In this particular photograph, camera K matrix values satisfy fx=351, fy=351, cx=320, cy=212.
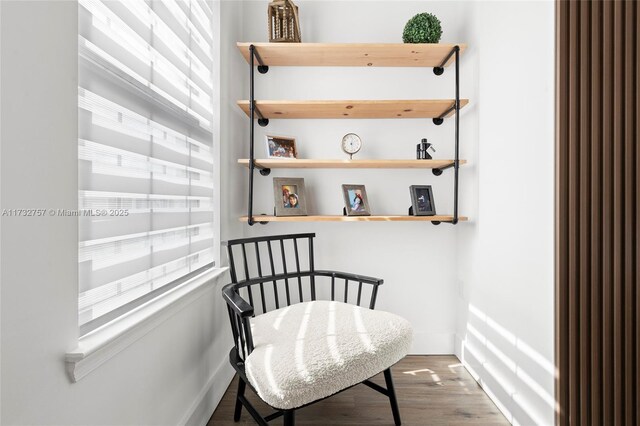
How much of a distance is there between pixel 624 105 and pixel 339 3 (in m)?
1.70

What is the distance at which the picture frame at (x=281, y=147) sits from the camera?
2.09m

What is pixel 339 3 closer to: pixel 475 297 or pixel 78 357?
pixel 475 297

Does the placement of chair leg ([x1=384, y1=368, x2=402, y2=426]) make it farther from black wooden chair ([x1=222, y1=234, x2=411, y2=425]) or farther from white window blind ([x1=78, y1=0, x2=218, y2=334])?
white window blind ([x1=78, y1=0, x2=218, y2=334])

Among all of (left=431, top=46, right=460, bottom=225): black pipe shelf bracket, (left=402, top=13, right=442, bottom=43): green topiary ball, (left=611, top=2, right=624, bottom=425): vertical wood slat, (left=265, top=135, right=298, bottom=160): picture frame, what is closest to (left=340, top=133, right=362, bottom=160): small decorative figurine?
(left=265, top=135, right=298, bottom=160): picture frame

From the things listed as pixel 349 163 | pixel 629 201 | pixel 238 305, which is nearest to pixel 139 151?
pixel 238 305

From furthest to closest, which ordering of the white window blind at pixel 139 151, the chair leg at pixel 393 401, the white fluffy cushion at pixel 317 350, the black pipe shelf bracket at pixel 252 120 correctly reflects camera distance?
the black pipe shelf bracket at pixel 252 120
the chair leg at pixel 393 401
the white fluffy cushion at pixel 317 350
the white window blind at pixel 139 151

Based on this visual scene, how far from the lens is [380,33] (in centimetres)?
227

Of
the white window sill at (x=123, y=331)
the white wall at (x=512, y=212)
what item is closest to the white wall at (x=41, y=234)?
the white window sill at (x=123, y=331)

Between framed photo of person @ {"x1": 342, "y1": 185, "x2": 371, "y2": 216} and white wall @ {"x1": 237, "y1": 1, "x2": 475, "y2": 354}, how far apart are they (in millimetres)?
104

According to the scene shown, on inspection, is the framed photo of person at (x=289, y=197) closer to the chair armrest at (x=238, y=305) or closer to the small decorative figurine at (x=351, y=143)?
the small decorative figurine at (x=351, y=143)

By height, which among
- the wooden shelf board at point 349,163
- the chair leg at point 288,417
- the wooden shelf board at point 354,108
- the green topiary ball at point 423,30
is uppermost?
the green topiary ball at point 423,30

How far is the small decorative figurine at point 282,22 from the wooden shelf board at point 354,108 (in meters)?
0.38

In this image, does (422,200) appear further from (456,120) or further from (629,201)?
(629,201)

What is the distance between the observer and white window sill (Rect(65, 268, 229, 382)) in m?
0.81
